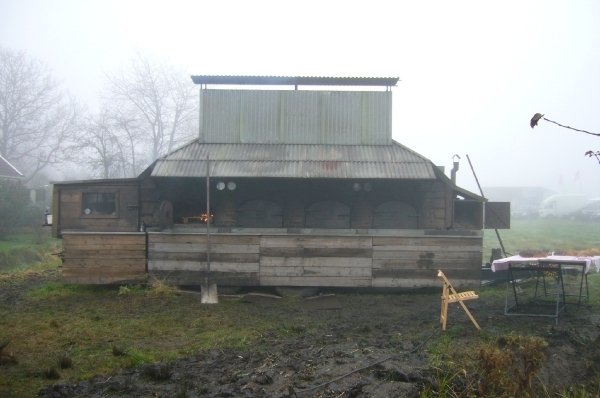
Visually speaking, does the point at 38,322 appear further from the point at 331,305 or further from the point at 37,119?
the point at 37,119

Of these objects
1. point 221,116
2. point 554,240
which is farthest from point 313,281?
point 554,240

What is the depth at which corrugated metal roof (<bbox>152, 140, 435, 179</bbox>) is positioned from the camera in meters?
14.5

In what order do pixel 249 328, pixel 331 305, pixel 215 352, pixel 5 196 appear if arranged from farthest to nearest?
pixel 5 196
pixel 331 305
pixel 249 328
pixel 215 352

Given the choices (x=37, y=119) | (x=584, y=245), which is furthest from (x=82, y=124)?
(x=584, y=245)

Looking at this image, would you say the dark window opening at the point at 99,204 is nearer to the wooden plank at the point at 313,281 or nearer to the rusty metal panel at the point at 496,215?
the wooden plank at the point at 313,281

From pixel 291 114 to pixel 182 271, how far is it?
6071 mm

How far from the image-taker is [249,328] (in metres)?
10.0

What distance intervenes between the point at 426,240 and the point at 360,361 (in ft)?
23.7

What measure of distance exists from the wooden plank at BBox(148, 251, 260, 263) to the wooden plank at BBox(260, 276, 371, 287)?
63 centimetres

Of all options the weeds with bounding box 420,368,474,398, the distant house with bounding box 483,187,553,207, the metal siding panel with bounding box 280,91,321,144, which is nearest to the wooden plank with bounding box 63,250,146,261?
the metal siding panel with bounding box 280,91,321,144

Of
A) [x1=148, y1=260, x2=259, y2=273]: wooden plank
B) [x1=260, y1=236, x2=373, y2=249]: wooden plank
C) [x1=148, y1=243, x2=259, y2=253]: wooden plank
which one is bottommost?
[x1=148, y1=260, x2=259, y2=273]: wooden plank

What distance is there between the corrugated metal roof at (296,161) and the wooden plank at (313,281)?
2782mm

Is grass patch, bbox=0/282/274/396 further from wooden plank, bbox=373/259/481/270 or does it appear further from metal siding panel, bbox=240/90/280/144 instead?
metal siding panel, bbox=240/90/280/144

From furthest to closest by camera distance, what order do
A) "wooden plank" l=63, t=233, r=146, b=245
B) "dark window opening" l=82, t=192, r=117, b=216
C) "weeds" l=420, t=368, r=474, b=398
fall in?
"dark window opening" l=82, t=192, r=117, b=216 < "wooden plank" l=63, t=233, r=146, b=245 < "weeds" l=420, t=368, r=474, b=398
